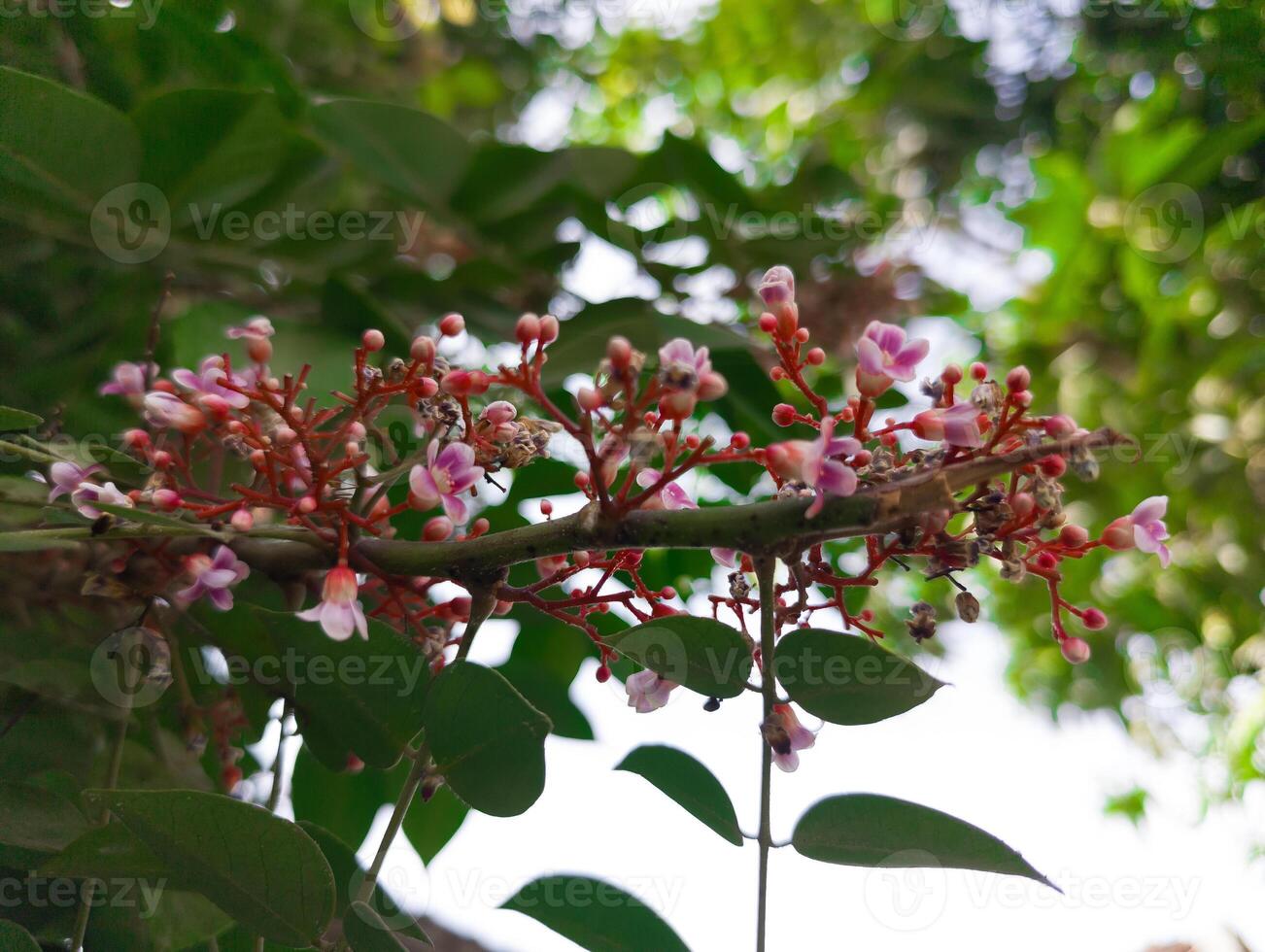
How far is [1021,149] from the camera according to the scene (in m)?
2.62

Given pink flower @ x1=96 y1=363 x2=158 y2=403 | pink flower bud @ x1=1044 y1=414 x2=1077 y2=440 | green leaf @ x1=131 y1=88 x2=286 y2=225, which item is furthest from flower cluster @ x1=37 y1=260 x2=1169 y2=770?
green leaf @ x1=131 y1=88 x2=286 y2=225

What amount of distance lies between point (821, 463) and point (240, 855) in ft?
1.65

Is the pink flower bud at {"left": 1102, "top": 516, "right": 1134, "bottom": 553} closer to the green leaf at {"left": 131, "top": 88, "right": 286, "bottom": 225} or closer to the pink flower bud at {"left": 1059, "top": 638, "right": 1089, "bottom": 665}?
the pink flower bud at {"left": 1059, "top": 638, "right": 1089, "bottom": 665}

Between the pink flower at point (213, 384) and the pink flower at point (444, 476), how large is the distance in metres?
0.22

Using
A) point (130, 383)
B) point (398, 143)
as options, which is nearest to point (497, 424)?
point (130, 383)

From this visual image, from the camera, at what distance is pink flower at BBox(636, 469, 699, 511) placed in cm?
75

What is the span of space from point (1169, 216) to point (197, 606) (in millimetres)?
2258

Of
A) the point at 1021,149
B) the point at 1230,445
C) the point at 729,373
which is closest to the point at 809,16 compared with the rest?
the point at 1021,149

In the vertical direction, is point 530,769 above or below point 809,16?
below

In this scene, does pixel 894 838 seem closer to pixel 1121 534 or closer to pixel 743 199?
pixel 1121 534

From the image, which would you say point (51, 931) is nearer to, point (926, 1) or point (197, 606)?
point (197, 606)

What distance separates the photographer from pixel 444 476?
0.74m

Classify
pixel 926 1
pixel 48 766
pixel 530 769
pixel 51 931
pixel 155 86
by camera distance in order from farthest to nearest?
1. pixel 926 1
2. pixel 155 86
3. pixel 48 766
4. pixel 51 931
5. pixel 530 769

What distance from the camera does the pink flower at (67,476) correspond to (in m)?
0.82
